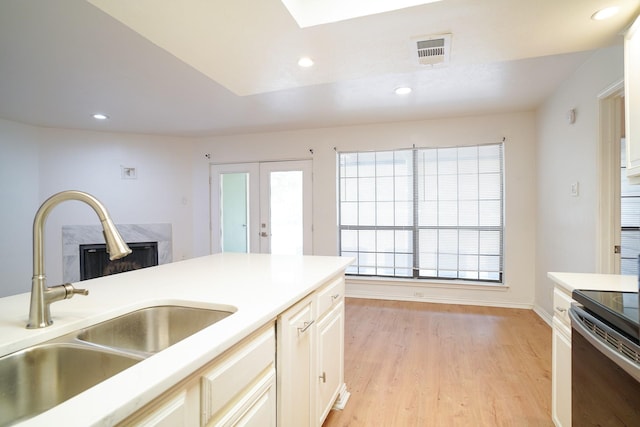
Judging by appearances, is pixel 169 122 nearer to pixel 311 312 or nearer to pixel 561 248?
pixel 311 312

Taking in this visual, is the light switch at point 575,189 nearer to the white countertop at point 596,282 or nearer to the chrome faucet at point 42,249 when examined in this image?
the white countertop at point 596,282

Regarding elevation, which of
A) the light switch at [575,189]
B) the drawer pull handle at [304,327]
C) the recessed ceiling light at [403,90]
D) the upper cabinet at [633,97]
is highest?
the recessed ceiling light at [403,90]

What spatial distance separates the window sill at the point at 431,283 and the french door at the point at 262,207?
0.91m

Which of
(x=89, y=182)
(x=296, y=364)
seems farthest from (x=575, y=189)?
(x=89, y=182)

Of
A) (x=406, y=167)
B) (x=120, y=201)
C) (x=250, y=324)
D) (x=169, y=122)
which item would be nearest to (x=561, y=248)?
(x=406, y=167)

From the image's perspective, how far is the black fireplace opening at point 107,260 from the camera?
4.70 m

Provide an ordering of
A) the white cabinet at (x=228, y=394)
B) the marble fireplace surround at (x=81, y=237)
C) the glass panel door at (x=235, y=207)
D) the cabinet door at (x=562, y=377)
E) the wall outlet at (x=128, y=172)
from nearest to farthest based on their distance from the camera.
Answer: the white cabinet at (x=228, y=394)
the cabinet door at (x=562, y=377)
the marble fireplace surround at (x=81, y=237)
the wall outlet at (x=128, y=172)
the glass panel door at (x=235, y=207)

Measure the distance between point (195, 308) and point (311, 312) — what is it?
1.72 ft

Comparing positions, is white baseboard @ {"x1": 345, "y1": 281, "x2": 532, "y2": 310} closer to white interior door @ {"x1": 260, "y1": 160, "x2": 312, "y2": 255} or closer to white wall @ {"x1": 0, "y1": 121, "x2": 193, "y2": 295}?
white interior door @ {"x1": 260, "y1": 160, "x2": 312, "y2": 255}

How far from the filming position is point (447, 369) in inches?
95.7

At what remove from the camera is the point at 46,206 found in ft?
2.96

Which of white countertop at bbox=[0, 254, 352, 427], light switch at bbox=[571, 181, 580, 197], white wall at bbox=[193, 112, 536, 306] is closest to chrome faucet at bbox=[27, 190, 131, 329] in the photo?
white countertop at bbox=[0, 254, 352, 427]

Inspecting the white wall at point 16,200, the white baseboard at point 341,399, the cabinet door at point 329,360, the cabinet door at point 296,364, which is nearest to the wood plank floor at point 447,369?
the white baseboard at point 341,399

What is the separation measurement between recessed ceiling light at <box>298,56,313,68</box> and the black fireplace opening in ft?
13.1
